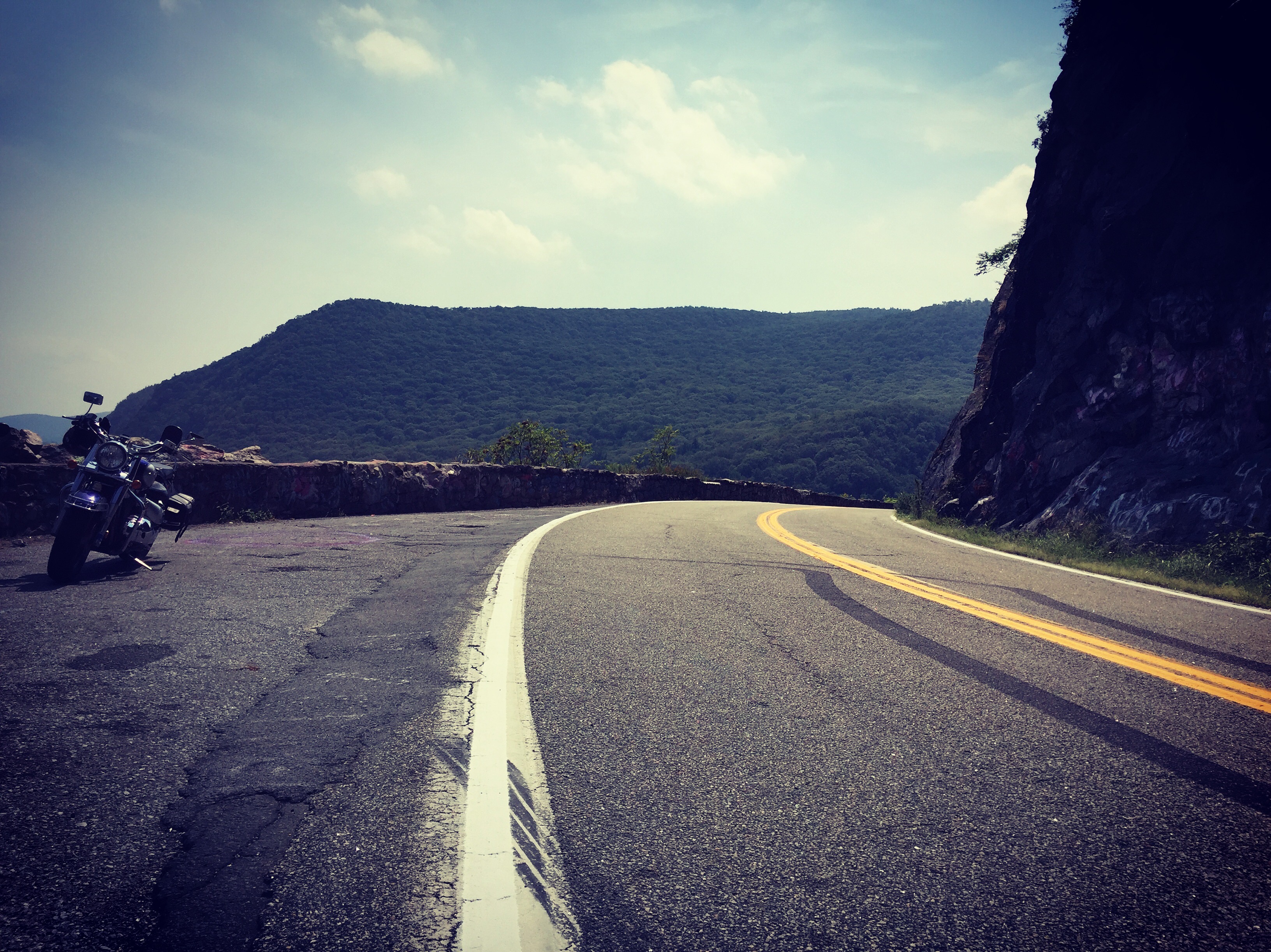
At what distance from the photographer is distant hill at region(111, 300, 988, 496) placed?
251 feet

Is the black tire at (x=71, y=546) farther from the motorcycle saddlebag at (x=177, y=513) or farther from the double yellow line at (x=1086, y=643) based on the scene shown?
the double yellow line at (x=1086, y=643)

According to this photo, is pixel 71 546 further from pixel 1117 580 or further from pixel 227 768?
pixel 1117 580

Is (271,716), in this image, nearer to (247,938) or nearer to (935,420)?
(247,938)

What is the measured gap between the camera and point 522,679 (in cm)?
378

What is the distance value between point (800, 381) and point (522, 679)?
11053 cm

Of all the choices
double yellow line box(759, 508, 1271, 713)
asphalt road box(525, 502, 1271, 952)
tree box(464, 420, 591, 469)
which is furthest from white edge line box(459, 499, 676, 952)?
tree box(464, 420, 591, 469)

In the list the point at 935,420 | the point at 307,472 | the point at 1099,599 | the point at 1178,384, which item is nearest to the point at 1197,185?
the point at 1178,384

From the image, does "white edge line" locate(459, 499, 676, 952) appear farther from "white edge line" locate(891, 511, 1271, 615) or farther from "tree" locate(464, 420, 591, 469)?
"tree" locate(464, 420, 591, 469)

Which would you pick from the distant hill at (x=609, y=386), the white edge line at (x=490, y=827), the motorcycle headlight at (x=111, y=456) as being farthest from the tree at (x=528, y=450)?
the distant hill at (x=609, y=386)

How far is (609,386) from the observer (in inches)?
4097

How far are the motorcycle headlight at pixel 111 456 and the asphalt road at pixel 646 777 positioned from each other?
99 cm

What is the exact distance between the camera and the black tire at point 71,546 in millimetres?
5645

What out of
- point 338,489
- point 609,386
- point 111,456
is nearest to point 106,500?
point 111,456

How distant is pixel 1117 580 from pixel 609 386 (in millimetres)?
96919
